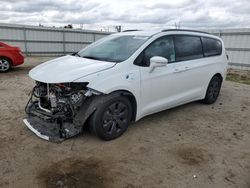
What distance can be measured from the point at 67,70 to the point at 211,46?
12.2ft

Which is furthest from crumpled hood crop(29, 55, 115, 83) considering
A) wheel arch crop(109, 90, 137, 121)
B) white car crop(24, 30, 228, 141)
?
wheel arch crop(109, 90, 137, 121)

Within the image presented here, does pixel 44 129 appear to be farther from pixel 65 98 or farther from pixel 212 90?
pixel 212 90

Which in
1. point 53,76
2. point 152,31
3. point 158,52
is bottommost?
point 53,76

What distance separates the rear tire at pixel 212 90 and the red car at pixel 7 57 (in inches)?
298

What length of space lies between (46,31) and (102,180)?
1575 centimetres

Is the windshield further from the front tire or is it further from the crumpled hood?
the front tire

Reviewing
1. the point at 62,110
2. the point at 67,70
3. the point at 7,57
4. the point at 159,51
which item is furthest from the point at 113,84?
the point at 7,57

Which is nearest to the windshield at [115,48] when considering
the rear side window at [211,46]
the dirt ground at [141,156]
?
the dirt ground at [141,156]

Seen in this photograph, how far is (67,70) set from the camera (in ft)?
13.0

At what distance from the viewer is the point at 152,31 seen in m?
4.93

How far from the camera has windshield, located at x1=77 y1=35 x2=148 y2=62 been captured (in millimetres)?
4418

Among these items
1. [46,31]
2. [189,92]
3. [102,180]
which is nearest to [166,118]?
[189,92]

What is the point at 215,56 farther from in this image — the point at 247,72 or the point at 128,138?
the point at 247,72

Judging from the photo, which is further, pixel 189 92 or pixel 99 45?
pixel 189 92
